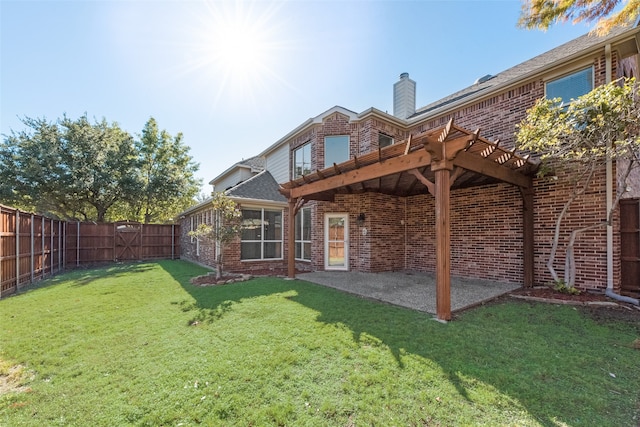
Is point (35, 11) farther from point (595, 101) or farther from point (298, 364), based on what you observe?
point (595, 101)

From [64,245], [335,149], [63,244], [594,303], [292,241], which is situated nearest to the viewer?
[594,303]

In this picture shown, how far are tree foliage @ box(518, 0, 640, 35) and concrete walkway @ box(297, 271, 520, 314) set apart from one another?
220 inches

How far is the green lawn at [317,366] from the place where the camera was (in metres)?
2.33

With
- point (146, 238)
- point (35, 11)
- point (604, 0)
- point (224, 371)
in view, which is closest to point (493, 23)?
point (604, 0)

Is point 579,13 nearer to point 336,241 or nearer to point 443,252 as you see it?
point 443,252

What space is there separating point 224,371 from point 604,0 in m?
8.61

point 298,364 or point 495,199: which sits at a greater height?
point 495,199

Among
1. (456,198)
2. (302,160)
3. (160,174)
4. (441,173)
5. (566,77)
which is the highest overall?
(566,77)

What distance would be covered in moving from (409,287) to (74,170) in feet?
60.7

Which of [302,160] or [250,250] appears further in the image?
[302,160]

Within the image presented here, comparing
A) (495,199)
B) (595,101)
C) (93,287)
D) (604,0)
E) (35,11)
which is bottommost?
(93,287)

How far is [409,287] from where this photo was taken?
6.95 m

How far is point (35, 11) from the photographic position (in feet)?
19.5

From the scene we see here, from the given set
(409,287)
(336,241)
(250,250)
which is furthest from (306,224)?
(409,287)
